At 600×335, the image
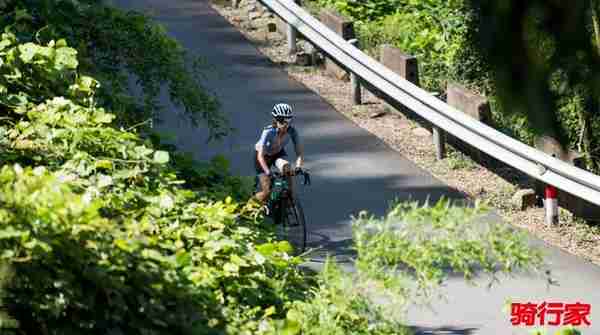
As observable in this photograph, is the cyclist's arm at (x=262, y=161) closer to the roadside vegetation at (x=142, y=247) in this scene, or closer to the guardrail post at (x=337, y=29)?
the roadside vegetation at (x=142, y=247)

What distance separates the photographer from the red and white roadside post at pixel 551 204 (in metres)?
12.9

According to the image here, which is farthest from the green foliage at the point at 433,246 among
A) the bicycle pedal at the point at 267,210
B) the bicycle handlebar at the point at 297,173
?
the bicycle handlebar at the point at 297,173

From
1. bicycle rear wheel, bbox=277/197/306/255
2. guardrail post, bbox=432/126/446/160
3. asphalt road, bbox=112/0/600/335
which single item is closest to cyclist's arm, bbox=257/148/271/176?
bicycle rear wheel, bbox=277/197/306/255

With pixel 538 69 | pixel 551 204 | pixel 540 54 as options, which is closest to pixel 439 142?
→ pixel 538 69

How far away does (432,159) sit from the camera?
15.0 m

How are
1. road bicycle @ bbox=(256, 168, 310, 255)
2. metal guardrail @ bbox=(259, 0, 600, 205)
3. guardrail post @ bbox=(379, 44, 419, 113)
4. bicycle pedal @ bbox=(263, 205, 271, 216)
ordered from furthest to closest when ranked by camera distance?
guardrail post @ bbox=(379, 44, 419, 113) < road bicycle @ bbox=(256, 168, 310, 255) < metal guardrail @ bbox=(259, 0, 600, 205) < bicycle pedal @ bbox=(263, 205, 271, 216)

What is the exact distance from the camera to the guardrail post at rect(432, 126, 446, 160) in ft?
48.7

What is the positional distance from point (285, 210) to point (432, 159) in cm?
293

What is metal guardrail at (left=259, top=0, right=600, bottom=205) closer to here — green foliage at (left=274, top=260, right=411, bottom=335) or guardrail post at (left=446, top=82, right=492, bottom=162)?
guardrail post at (left=446, top=82, right=492, bottom=162)

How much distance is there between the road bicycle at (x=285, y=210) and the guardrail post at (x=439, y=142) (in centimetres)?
265

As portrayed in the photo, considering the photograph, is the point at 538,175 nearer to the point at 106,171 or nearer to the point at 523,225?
the point at 523,225

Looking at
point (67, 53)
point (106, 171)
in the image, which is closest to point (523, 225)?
A: point (67, 53)

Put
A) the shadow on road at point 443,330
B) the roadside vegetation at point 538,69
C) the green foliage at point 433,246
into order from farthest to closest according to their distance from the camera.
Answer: the roadside vegetation at point 538,69 < the shadow on road at point 443,330 < the green foliage at point 433,246

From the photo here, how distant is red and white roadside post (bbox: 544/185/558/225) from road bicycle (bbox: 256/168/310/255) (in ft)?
7.87
